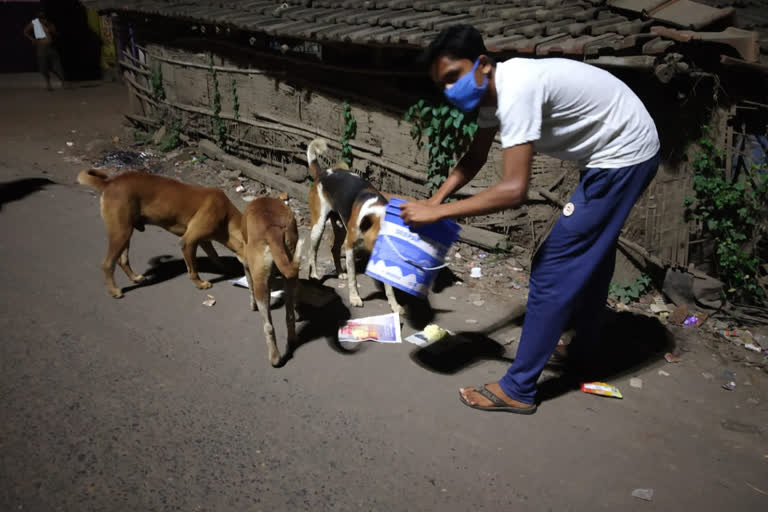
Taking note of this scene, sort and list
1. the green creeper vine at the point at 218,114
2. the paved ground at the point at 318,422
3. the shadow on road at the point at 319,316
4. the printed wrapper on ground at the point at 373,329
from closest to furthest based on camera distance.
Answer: the paved ground at the point at 318,422 → the shadow on road at the point at 319,316 → the printed wrapper on ground at the point at 373,329 → the green creeper vine at the point at 218,114

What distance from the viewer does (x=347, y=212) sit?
475 cm

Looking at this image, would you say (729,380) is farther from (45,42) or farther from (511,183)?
(45,42)

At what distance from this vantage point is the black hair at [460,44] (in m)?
2.72

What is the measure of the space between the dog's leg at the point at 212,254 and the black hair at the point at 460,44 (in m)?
3.38

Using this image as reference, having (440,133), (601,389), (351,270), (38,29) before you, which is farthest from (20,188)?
(38,29)

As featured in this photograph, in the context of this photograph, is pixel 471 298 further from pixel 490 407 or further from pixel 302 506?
pixel 302 506

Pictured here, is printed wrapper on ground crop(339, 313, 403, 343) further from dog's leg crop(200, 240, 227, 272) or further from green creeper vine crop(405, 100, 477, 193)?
green creeper vine crop(405, 100, 477, 193)

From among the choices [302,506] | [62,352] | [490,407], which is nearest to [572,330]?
[490,407]

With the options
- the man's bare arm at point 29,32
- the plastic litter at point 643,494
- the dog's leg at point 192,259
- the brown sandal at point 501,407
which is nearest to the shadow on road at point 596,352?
the brown sandal at point 501,407

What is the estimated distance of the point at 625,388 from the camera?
3.92 meters

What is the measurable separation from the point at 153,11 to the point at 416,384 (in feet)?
29.2

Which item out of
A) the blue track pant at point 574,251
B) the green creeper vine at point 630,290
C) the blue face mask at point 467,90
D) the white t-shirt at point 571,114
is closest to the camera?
the white t-shirt at point 571,114

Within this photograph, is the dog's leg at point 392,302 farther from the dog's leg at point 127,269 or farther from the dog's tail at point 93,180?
the dog's tail at point 93,180

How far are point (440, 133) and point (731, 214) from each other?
9.80 ft
